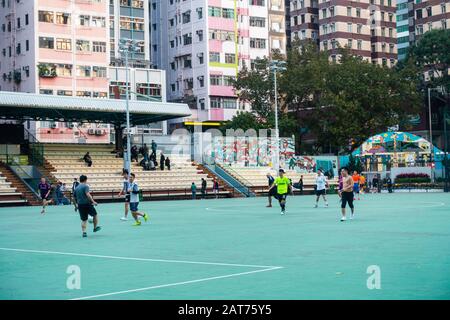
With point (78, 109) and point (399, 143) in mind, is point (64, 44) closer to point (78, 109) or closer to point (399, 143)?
point (78, 109)

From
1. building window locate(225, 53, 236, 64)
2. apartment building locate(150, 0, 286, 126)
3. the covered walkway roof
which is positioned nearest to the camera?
the covered walkway roof

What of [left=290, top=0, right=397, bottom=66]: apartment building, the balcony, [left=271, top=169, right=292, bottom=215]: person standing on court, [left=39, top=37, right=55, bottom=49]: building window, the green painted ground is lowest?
the green painted ground

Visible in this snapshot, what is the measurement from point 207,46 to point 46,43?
23.4 meters

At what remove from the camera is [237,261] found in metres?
14.3

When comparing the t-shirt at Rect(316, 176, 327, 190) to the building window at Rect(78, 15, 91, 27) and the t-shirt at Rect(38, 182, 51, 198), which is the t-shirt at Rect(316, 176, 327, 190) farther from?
the building window at Rect(78, 15, 91, 27)

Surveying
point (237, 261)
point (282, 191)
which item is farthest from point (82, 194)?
point (282, 191)

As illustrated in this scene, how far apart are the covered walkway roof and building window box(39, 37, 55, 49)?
14.0 metres

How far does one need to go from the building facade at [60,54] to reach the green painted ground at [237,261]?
162 ft

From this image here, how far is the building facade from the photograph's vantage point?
7200 cm

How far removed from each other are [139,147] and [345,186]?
141 feet

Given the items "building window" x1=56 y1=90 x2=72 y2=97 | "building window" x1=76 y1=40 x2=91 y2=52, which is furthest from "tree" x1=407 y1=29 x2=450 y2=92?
"building window" x1=56 y1=90 x2=72 y2=97
